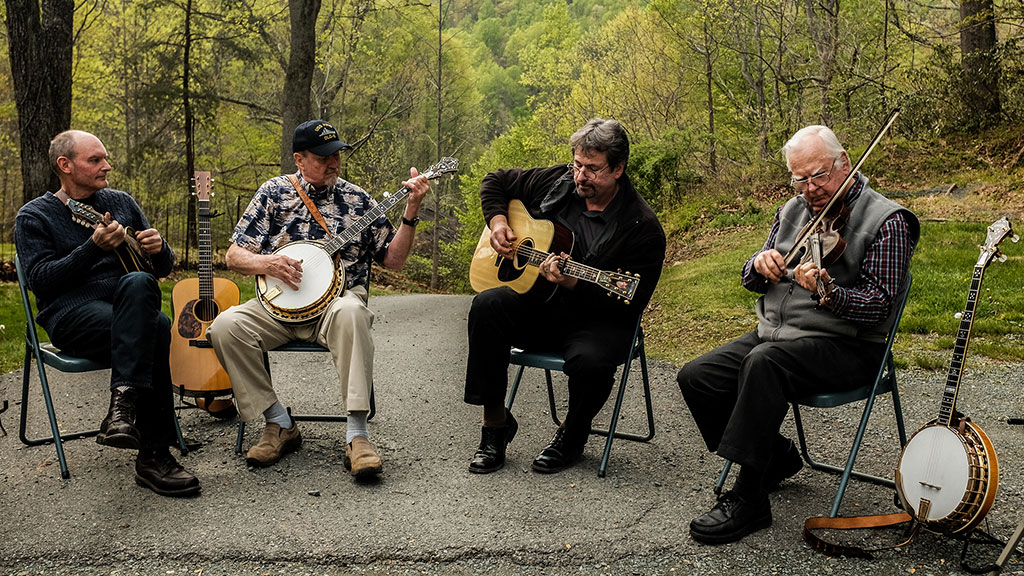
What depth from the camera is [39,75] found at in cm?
850

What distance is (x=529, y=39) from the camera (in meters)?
66.1

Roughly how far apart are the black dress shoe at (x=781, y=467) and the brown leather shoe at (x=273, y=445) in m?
2.30

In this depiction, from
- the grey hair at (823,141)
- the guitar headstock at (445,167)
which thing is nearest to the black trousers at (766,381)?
the grey hair at (823,141)

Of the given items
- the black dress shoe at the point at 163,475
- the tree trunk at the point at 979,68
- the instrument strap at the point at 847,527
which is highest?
the tree trunk at the point at 979,68

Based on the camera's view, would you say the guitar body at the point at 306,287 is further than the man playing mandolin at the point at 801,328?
Yes

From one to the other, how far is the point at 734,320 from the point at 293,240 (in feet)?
17.5

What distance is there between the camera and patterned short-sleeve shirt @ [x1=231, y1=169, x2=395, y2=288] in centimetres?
448

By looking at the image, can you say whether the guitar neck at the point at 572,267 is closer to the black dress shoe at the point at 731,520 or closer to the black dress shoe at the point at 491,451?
the black dress shoe at the point at 491,451

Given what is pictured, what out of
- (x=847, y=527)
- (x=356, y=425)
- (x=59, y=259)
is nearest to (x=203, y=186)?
(x=59, y=259)

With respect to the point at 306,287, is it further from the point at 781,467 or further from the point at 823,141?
the point at 823,141

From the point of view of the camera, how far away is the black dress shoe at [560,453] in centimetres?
409

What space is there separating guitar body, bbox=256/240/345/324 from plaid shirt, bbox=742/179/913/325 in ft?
7.89

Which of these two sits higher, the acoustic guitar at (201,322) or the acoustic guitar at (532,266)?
the acoustic guitar at (532,266)

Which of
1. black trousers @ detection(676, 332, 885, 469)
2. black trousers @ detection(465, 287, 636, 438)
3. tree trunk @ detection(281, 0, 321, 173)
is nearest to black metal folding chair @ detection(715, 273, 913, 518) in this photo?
black trousers @ detection(676, 332, 885, 469)
